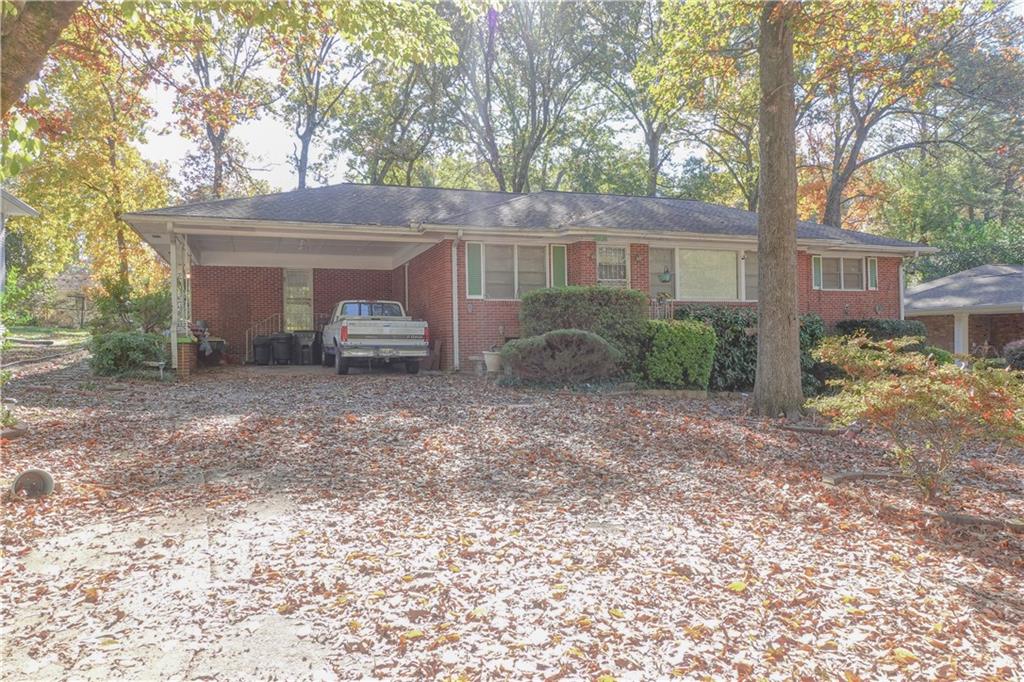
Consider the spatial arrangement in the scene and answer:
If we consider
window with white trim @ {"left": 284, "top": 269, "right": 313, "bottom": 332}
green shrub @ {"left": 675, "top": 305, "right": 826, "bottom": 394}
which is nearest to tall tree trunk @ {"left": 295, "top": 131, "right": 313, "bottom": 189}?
window with white trim @ {"left": 284, "top": 269, "right": 313, "bottom": 332}

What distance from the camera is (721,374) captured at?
1305 cm

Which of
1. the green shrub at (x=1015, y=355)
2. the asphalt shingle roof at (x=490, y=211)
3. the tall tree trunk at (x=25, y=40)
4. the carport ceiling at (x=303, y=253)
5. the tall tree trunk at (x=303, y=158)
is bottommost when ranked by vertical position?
the green shrub at (x=1015, y=355)

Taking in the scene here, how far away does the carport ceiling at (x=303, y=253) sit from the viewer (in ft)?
55.9

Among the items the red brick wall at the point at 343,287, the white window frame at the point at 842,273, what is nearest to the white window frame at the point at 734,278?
the white window frame at the point at 842,273

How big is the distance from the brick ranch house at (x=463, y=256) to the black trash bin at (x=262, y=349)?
4.70 ft

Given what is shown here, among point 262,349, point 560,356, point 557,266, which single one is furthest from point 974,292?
point 262,349

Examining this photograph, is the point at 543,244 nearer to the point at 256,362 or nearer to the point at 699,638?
the point at 256,362

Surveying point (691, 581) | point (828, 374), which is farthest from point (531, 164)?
point (691, 581)

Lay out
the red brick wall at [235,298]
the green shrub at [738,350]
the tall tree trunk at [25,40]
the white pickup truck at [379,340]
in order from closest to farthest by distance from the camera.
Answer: the tall tree trunk at [25,40]
the green shrub at [738,350]
the white pickup truck at [379,340]
the red brick wall at [235,298]

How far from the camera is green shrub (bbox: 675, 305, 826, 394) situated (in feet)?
42.9

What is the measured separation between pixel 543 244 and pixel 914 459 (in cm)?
1054

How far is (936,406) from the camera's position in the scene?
16.8 feet

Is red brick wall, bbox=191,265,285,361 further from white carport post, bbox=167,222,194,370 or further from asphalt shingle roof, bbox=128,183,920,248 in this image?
asphalt shingle roof, bbox=128,183,920,248

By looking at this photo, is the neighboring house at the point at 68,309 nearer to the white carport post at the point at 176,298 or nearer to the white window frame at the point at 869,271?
the white carport post at the point at 176,298
